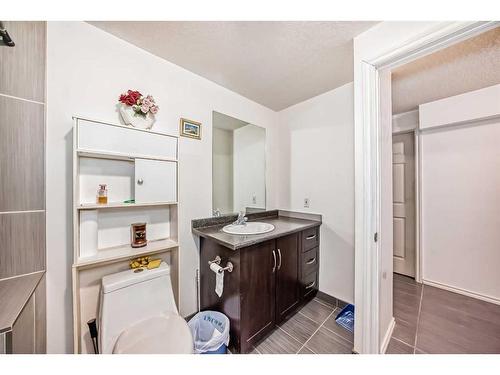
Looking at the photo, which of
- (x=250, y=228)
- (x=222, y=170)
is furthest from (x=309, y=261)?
(x=222, y=170)

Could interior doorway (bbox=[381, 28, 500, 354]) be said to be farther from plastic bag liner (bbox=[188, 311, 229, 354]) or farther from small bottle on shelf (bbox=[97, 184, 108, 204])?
small bottle on shelf (bbox=[97, 184, 108, 204])

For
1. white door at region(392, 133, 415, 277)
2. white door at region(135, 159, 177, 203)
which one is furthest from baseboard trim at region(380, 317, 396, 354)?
white door at region(135, 159, 177, 203)

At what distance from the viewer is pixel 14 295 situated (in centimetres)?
77

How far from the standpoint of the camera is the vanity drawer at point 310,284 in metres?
1.69

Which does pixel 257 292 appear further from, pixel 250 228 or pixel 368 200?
pixel 368 200

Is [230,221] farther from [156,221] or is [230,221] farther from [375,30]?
[375,30]

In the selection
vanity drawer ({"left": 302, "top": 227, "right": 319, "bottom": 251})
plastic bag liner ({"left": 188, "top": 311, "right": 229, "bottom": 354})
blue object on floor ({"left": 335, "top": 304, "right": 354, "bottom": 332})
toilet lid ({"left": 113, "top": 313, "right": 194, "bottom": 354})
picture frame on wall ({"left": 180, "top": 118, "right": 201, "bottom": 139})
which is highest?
picture frame on wall ({"left": 180, "top": 118, "right": 201, "bottom": 139})

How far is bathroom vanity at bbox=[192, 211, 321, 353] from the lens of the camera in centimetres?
116

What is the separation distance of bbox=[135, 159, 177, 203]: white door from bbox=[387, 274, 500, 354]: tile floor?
1.86 metres

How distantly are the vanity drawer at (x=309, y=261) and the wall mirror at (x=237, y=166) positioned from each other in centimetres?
67

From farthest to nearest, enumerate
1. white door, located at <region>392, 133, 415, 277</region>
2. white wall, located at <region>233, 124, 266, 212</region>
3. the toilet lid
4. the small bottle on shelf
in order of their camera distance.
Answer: white door, located at <region>392, 133, 415, 277</region>, white wall, located at <region>233, 124, 266, 212</region>, the small bottle on shelf, the toilet lid

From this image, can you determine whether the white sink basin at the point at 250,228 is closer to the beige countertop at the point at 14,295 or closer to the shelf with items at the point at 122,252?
the shelf with items at the point at 122,252

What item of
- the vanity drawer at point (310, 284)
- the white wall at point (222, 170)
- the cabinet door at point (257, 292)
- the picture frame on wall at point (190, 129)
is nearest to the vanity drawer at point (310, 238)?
the vanity drawer at point (310, 284)

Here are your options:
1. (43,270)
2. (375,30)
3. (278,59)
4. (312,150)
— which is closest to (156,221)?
(43,270)
